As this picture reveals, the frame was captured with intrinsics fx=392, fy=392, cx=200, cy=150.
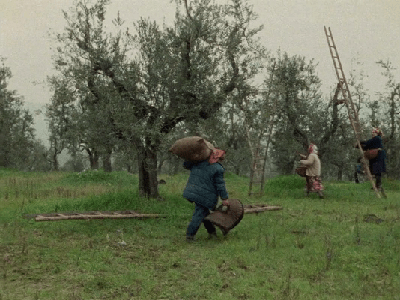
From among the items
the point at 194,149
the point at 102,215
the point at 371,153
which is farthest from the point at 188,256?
the point at 371,153

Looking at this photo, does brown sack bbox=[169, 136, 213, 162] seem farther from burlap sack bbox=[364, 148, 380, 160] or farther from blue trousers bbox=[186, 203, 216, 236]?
burlap sack bbox=[364, 148, 380, 160]

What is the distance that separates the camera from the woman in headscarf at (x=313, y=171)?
50.3ft

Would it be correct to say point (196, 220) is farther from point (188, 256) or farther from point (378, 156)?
point (378, 156)

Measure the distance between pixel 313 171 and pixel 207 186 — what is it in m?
8.23

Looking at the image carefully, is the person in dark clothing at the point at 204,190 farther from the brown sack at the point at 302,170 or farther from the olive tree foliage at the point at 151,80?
the brown sack at the point at 302,170

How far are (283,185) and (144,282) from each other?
13.6m

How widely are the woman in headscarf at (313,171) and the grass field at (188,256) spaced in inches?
129

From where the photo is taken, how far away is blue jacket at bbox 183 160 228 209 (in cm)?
841

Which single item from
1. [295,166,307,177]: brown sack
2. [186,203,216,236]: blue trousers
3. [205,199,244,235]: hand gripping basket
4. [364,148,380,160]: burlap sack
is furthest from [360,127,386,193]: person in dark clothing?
[186,203,216,236]: blue trousers

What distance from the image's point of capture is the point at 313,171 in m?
15.5

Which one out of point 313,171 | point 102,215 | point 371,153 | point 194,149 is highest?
point 371,153

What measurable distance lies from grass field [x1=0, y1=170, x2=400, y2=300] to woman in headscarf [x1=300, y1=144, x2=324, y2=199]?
10.7 ft

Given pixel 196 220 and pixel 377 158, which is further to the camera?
pixel 377 158

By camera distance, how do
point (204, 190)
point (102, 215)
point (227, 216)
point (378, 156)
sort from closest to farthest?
point (204, 190) < point (227, 216) < point (102, 215) < point (378, 156)
